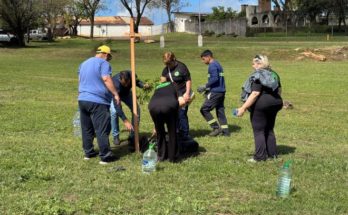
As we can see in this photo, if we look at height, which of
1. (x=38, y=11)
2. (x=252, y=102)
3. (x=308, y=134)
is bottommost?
(x=308, y=134)

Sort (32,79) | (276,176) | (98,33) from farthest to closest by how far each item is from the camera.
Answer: (98,33), (32,79), (276,176)

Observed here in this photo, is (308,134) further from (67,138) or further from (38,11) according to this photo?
(38,11)

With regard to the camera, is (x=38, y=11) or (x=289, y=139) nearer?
(x=289, y=139)

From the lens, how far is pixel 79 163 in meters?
8.25

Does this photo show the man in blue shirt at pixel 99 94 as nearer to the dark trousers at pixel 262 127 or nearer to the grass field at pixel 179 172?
the grass field at pixel 179 172

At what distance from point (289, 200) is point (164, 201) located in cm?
143

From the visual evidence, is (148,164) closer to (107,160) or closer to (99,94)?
(107,160)

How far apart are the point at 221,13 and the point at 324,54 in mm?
68778

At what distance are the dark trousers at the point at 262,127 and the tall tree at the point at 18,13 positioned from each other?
1814 inches

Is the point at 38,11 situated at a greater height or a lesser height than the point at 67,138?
greater

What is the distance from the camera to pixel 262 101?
8219 mm

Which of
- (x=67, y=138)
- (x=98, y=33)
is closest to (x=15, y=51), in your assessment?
(x=67, y=138)

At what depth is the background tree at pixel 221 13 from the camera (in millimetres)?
104688

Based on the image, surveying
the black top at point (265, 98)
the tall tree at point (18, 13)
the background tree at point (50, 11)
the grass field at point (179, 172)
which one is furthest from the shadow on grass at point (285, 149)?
the background tree at point (50, 11)
